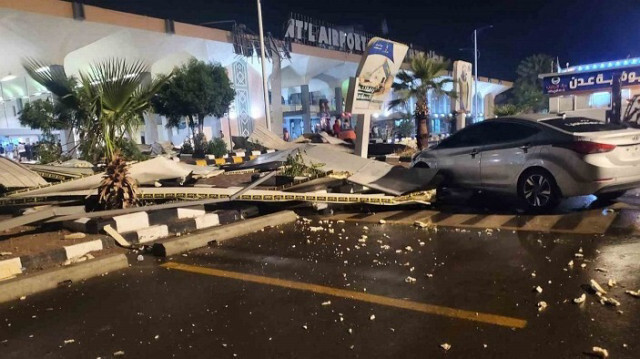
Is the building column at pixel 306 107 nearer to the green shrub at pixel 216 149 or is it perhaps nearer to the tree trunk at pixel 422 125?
the green shrub at pixel 216 149

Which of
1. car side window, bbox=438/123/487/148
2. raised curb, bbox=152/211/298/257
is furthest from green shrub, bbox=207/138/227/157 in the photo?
raised curb, bbox=152/211/298/257

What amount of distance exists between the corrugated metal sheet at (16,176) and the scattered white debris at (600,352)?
8.61m

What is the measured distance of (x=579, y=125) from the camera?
24.0ft

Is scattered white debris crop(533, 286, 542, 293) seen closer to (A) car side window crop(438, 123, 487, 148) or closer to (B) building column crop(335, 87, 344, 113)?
(A) car side window crop(438, 123, 487, 148)

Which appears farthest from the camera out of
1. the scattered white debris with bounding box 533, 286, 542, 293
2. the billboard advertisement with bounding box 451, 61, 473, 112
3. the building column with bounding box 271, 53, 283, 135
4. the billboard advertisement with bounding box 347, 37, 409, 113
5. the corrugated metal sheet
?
the building column with bounding box 271, 53, 283, 135

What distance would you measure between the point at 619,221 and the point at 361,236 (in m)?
3.38

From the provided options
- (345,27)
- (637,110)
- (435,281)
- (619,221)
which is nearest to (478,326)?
(435,281)

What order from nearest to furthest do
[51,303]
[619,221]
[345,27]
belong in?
[51,303] → [619,221] → [345,27]

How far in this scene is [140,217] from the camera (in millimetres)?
6770

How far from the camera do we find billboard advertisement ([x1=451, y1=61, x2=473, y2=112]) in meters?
23.3

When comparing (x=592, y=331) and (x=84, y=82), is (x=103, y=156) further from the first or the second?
(x=592, y=331)

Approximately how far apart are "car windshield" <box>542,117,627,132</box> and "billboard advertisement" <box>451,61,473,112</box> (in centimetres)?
1625

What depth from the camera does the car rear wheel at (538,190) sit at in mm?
7086

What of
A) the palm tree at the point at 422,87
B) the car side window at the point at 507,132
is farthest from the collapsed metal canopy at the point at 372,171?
the palm tree at the point at 422,87
